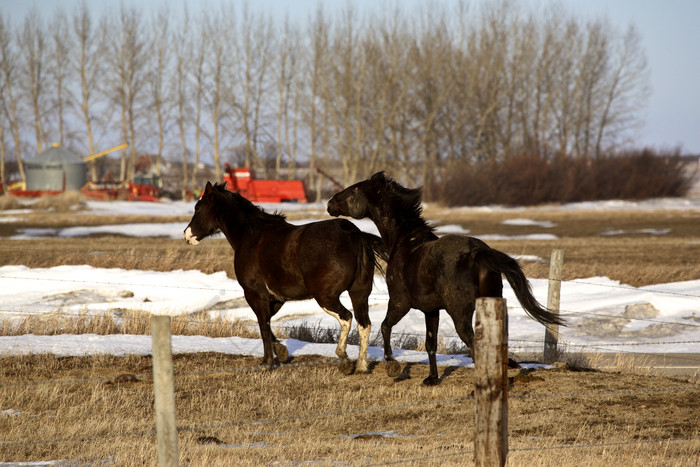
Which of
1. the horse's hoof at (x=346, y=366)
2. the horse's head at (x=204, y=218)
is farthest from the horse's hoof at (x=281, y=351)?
the horse's head at (x=204, y=218)

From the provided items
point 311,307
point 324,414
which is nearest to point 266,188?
point 311,307

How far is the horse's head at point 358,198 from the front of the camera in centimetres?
837

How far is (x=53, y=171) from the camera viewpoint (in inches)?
2082

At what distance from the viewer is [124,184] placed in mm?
52594

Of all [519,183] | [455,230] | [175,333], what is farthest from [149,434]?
[519,183]

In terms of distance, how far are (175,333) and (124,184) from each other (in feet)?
144

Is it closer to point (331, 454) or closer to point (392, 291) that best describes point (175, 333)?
point (392, 291)

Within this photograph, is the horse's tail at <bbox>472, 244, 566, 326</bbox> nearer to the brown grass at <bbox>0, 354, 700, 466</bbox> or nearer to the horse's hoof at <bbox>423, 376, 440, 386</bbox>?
the brown grass at <bbox>0, 354, 700, 466</bbox>

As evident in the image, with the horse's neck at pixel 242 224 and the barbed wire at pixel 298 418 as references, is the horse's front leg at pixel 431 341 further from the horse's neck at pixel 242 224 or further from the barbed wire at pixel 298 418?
the horse's neck at pixel 242 224

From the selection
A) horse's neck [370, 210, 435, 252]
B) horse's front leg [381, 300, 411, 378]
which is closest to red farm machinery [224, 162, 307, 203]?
horse's neck [370, 210, 435, 252]

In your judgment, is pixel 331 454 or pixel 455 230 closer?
pixel 331 454

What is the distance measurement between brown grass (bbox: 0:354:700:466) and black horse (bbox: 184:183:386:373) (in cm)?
68

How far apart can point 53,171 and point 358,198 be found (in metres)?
49.1

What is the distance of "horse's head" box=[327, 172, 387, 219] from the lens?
8367 mm
